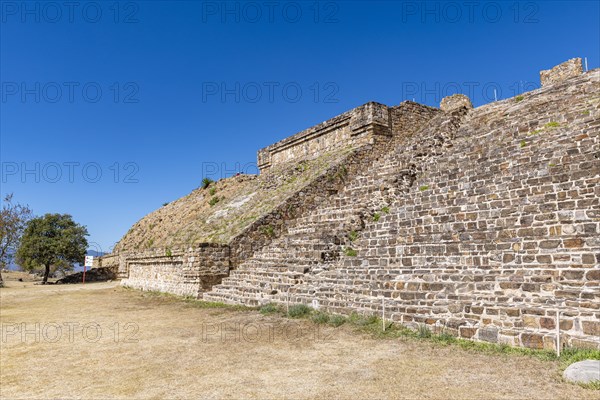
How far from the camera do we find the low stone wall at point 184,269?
567 inches

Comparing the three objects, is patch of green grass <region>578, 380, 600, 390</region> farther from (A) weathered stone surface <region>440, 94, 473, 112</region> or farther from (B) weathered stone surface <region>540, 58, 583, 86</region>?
(A) weathered stone surface <region>440, 94, 473, 112</region>

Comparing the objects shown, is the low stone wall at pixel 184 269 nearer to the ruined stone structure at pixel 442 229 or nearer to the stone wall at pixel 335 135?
the ruined stone structure at pixel 442 229

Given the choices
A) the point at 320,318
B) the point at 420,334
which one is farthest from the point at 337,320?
the point at 420,334

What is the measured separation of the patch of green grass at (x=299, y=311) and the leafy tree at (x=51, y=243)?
2586 centimetres

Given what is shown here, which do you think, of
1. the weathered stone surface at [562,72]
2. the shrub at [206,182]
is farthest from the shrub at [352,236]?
the shrub at [206,182]

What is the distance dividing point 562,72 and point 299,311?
15967mm

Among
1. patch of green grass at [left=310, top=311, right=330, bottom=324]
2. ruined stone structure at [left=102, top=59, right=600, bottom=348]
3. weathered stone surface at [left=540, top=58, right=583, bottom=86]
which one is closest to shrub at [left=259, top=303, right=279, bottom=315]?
ruined stone structure at [left=102, top=59, right=600, bottom=348]

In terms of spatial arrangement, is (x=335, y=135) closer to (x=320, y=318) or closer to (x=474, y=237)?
(x=474, y=237)

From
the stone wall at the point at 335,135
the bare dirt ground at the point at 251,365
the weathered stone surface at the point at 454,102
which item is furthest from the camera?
the weathered stone surface at the point at 454,102

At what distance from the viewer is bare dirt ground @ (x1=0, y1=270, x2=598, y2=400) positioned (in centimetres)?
503

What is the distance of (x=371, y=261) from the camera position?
1049 centimetres

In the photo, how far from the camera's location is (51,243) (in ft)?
96.1

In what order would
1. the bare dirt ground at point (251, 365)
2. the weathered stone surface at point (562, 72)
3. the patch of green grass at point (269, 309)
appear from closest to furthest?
the bare dirt ground at point (251, 365)
the patch of green grass at point (269, 309)
the weathered stone surface at point (562, 72)

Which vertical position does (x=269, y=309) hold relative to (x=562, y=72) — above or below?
below
